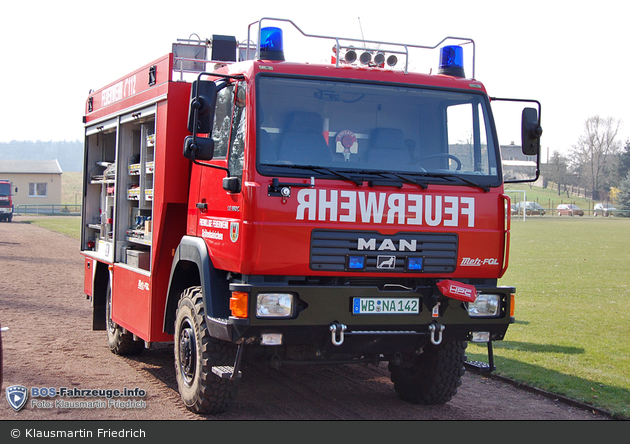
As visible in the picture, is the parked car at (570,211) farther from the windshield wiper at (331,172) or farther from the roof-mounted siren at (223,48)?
the windshield wiper at (331,172)

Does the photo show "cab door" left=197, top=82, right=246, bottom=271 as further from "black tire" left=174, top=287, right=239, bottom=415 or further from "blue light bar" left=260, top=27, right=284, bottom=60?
"black tire" left=174, top=287, right=239, bottom=415

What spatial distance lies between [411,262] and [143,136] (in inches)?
138

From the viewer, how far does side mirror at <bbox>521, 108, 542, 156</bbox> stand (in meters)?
5.91

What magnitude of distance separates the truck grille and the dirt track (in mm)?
1451

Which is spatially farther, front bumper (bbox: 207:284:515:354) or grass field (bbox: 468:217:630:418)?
grass field (bbox: 468:217:630:418)

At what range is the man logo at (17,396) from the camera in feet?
19.5

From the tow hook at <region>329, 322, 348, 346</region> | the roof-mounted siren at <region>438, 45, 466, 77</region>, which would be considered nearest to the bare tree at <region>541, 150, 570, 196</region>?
the roof-mounted siren at <region>438, 45, 466, 77</region>

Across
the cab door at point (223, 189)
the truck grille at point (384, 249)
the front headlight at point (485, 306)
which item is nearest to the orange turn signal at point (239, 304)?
the cab door at point (223, 189)

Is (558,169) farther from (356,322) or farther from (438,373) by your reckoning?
(356,322)

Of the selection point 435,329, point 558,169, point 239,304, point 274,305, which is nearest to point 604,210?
point 558,169

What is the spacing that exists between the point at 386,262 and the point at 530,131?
187 centimetres

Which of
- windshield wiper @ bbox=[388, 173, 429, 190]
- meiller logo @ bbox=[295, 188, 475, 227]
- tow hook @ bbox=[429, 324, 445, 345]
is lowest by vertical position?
tow hook @ bbox=[429, 324, 445, 345]

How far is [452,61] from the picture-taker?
617 centimetres

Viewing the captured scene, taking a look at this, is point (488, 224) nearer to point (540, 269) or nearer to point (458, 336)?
point (458, 336)
